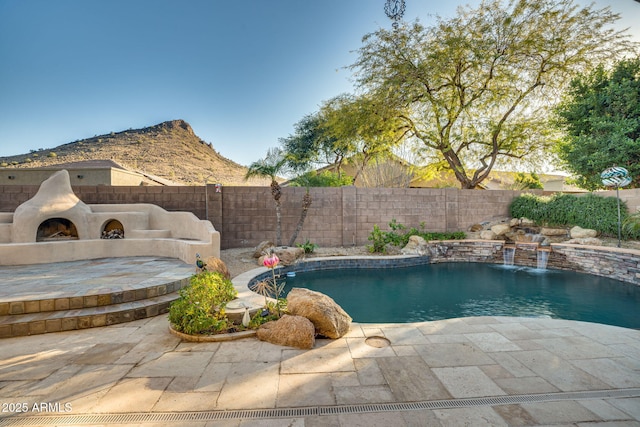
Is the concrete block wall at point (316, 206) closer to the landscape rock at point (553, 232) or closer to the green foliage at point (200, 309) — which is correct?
the landscape rock at point (553, 232)

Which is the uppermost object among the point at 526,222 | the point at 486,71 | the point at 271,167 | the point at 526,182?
the point at 486,71

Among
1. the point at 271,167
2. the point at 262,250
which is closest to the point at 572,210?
the point at 271,167

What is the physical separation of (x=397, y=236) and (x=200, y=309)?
7884mm

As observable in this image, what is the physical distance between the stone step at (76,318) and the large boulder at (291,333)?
1.84 metres

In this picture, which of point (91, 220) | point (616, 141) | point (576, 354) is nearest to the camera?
point (576, 354)

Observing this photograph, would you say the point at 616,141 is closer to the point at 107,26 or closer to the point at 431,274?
the point at 431,274

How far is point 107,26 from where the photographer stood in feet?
40.8

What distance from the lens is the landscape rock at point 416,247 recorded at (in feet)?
31.0

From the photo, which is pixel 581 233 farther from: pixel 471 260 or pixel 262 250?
pixel 262 250

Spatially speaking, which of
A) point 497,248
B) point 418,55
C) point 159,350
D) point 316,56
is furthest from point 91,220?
point 418,55

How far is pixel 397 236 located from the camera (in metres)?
10.0

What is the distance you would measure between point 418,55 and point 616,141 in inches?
298

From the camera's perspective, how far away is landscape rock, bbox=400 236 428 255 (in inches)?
372

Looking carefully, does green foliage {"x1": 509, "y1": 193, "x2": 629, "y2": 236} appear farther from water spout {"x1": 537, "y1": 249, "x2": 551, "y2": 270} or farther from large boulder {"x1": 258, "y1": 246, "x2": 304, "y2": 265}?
large boulder {"x1": 258, "y1": 246, "x2": 304, "y2": 265}
